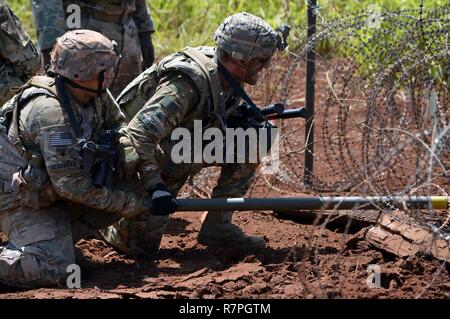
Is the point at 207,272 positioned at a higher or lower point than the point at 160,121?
lower

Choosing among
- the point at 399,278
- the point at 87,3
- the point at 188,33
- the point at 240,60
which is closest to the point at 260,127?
the point at 240,60

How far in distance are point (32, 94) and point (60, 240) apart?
0.80 metres

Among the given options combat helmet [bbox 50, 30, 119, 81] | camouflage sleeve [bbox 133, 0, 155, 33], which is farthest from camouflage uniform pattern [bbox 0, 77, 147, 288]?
camouflage sleeve [bbox 133, 0, 155, 33]

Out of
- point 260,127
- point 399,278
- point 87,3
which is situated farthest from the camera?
point 87,3

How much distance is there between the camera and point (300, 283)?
492cm

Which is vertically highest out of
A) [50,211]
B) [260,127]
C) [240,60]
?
[240,60]

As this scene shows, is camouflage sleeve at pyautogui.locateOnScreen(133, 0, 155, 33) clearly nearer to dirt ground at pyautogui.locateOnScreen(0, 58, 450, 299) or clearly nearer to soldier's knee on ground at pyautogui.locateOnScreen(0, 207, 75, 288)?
dirt ground at pyautogui.locateOnScreen(0, 58, 450, 299)

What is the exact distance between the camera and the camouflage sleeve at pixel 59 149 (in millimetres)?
4859

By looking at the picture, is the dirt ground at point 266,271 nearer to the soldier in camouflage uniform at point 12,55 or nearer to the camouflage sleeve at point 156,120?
the camouflage sleeve at point 156,120

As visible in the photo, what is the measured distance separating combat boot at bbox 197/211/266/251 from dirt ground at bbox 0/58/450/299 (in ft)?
0.22

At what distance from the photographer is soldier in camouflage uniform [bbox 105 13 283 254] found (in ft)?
17.0

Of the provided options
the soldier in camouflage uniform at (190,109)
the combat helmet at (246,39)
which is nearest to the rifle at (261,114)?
the soldier in camouflage uniform at (190,109)
